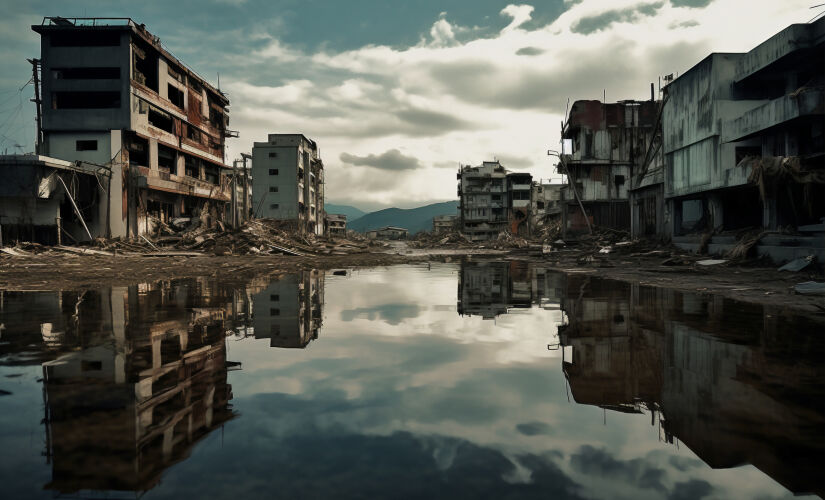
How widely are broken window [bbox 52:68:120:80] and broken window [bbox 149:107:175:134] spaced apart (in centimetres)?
320

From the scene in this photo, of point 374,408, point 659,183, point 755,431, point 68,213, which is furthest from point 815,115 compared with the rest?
point 68,213

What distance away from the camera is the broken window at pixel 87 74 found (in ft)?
107

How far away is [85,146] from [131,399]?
36.6m

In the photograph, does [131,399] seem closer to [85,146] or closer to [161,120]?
[85,146]

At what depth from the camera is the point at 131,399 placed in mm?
3193

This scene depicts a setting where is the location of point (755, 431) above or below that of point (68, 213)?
below

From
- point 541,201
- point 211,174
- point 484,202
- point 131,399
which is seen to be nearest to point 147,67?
point 211,174

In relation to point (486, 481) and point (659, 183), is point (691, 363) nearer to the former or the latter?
point (486, 481)

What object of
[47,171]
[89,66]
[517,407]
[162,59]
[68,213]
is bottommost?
[517,407]

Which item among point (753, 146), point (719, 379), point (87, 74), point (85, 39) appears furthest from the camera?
point (87, 74)

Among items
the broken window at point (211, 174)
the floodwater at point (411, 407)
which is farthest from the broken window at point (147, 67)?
the floodwater at point (411, 407)

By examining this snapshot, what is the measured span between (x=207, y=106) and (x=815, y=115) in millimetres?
46821

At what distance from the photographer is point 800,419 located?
9.26 feet

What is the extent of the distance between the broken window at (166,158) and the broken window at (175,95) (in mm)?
4411
